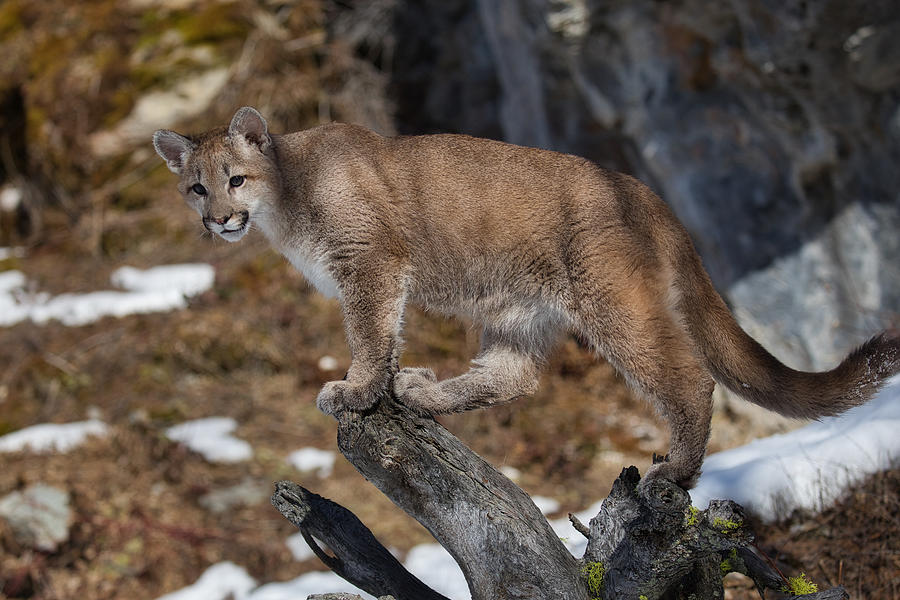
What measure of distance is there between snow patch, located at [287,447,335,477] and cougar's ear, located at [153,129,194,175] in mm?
4432

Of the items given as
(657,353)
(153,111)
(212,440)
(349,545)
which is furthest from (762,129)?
(153,111)

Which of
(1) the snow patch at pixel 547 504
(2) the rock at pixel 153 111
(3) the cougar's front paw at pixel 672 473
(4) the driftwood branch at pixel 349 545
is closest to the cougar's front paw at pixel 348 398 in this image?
(4) the driftwood branch at pixel 349 545

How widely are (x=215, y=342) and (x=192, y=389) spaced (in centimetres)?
56

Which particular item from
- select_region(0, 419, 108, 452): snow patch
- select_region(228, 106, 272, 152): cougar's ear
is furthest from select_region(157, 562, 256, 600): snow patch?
select_region(228, 106, 272, 152): cougar's ear

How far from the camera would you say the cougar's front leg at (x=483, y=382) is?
3.74m

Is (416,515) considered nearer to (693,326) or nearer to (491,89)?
(693,326)

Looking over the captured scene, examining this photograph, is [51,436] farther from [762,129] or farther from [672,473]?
[762,129]

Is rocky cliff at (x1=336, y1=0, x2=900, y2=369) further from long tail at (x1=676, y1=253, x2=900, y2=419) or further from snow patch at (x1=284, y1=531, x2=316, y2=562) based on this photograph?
snow patch at (x1=284, y1=531, x2=316, y2=562)

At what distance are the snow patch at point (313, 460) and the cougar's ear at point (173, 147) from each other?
174 inches

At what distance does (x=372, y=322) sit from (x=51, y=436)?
5.62 meters

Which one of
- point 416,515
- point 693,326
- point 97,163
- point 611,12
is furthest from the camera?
point 97,163

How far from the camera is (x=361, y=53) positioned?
11.5 m

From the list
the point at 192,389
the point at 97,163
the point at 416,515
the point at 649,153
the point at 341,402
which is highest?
the point at 341,402

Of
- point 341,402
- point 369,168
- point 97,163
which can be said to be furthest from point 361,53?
point 341,402
